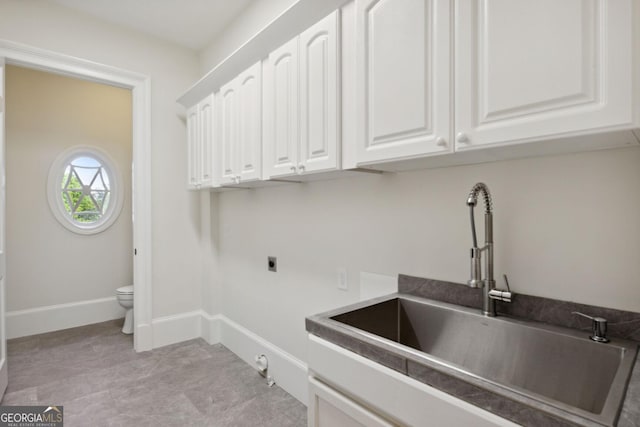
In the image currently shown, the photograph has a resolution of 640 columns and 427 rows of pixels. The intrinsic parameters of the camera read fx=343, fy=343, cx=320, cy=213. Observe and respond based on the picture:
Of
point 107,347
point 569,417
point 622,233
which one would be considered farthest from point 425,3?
point 107,347

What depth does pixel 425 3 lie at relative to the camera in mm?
1160

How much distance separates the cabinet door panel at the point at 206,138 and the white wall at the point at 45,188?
1.84 meters

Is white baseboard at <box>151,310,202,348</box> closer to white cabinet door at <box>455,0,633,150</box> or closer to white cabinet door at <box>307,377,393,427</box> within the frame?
white cabinet door at <box>307,377,393,427</box>

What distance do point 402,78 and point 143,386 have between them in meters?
2.58

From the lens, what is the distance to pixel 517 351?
1.16 m

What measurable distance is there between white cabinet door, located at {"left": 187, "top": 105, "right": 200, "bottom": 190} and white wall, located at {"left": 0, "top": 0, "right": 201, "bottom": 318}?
1.12 ft

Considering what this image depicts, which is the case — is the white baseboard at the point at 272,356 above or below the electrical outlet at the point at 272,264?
below

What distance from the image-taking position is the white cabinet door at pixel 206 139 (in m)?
2.62

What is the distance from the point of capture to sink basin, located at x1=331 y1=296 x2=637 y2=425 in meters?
0.88

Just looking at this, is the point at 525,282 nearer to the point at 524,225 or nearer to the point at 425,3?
the point at 524,225

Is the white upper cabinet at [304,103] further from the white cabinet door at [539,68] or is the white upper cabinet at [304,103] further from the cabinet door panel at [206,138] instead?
the cabinet door panel at [206,138]

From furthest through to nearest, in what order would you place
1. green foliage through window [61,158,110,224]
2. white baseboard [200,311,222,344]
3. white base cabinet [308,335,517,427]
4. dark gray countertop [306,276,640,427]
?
green foliage through window [61,158,110,224] < white baseboard [200,311,222,344] < white base cabinet [308,335,517,427] < dark gray countertop [306,276,640,427]

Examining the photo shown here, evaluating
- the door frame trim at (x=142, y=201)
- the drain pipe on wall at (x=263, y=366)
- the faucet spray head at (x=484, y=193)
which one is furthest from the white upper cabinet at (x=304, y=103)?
the door frame trim at (x=142, y=201)

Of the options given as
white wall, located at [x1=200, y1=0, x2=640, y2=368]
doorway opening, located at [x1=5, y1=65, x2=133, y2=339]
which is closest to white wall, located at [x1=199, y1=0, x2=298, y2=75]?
white wall, located at [x1=200, y1=0, x2=640, y2=368]
